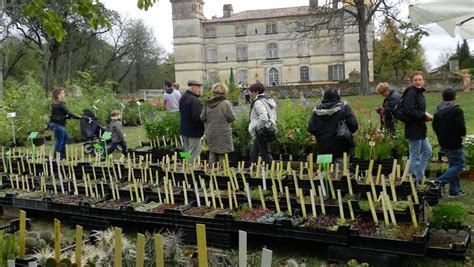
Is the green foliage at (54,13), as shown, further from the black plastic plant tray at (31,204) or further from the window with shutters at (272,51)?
the window with shutters at (272,51)

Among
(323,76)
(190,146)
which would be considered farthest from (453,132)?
(323,76)

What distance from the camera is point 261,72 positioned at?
5419 centimetres

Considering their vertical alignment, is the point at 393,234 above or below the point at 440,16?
below

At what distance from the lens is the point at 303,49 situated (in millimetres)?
52875

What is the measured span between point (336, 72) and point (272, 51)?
729 centimetres

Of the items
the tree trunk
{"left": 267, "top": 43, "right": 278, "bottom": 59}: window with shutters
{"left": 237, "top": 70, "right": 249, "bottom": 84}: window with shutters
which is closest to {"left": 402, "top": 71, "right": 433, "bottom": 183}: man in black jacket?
the tree trunk

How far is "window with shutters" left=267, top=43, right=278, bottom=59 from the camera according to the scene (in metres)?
54.1

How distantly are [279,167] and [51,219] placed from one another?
9.00 ft

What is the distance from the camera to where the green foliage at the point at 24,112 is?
502 inches

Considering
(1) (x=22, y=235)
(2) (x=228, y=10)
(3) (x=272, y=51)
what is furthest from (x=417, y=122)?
(2) (x=228, y=10)

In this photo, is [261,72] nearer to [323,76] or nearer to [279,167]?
[323,76]

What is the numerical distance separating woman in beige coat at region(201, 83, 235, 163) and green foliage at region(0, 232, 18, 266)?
12.3 feet

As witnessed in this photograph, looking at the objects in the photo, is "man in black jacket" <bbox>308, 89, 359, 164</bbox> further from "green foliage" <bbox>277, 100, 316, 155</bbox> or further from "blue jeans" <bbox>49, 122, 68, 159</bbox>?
"blue jeans" <bbox>49, 122, 68, 159</bbox>

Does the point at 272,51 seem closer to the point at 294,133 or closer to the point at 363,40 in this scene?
the point at 363,40
